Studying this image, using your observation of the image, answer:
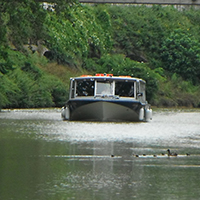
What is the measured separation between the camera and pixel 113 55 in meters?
75.6

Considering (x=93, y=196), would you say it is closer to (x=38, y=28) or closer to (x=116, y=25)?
(x=38, y=28)

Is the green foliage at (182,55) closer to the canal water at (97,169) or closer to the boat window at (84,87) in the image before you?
the boat window at (84,87)

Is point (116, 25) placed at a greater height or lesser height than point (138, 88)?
greater

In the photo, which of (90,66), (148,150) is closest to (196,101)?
(90,66)

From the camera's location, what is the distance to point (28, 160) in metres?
12.5

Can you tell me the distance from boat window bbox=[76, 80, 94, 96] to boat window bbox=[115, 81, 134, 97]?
113cm

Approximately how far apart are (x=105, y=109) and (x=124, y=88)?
6.34ft

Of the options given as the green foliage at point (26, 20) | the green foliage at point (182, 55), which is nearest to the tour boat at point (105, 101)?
the green foliage at point (26, 20)

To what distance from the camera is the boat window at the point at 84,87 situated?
30578 mm

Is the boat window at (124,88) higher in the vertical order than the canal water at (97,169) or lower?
higher

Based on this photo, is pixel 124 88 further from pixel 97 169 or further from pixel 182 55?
pixel 182 55

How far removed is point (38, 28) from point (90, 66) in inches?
1778

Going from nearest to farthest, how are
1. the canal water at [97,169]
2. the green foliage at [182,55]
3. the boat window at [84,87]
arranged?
1. the canal water at [97,169]
2. the boat window at [84,87]
3. the green foliage at [182,55]

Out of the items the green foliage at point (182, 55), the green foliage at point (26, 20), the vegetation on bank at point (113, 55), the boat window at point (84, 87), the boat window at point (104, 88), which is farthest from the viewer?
the green foliage at point (182, 55)
